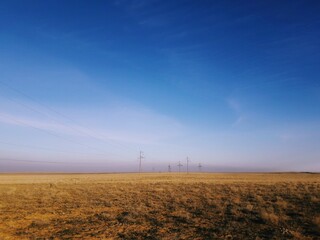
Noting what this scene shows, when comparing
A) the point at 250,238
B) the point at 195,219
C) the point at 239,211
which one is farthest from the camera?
the point at 239,211

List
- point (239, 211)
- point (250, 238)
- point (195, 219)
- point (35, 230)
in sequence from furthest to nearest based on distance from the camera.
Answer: point (239, 211)
point (195, 219)
point (35, 230)
point (250, 238)

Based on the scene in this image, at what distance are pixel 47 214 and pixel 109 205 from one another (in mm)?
4734

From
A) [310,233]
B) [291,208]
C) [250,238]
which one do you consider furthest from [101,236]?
[291,208]

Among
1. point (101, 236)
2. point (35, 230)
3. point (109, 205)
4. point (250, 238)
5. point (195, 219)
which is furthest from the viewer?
point (109, 205)

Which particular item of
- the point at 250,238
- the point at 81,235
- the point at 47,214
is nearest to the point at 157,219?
the point at 81,235

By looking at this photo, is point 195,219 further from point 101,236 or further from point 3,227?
point 3,227

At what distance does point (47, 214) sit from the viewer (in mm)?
17453

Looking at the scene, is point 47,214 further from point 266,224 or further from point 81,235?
point 266,224

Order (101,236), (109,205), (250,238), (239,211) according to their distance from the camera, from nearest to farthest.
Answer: (250,238)
(101,236)
(239,211)
(109,205)

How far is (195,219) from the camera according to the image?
1513 cm

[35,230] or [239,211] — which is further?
[239,211]

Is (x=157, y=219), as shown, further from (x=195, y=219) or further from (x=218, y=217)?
(x=218, y=217)

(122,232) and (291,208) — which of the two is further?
(291,208)

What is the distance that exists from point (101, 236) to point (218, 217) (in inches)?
270
